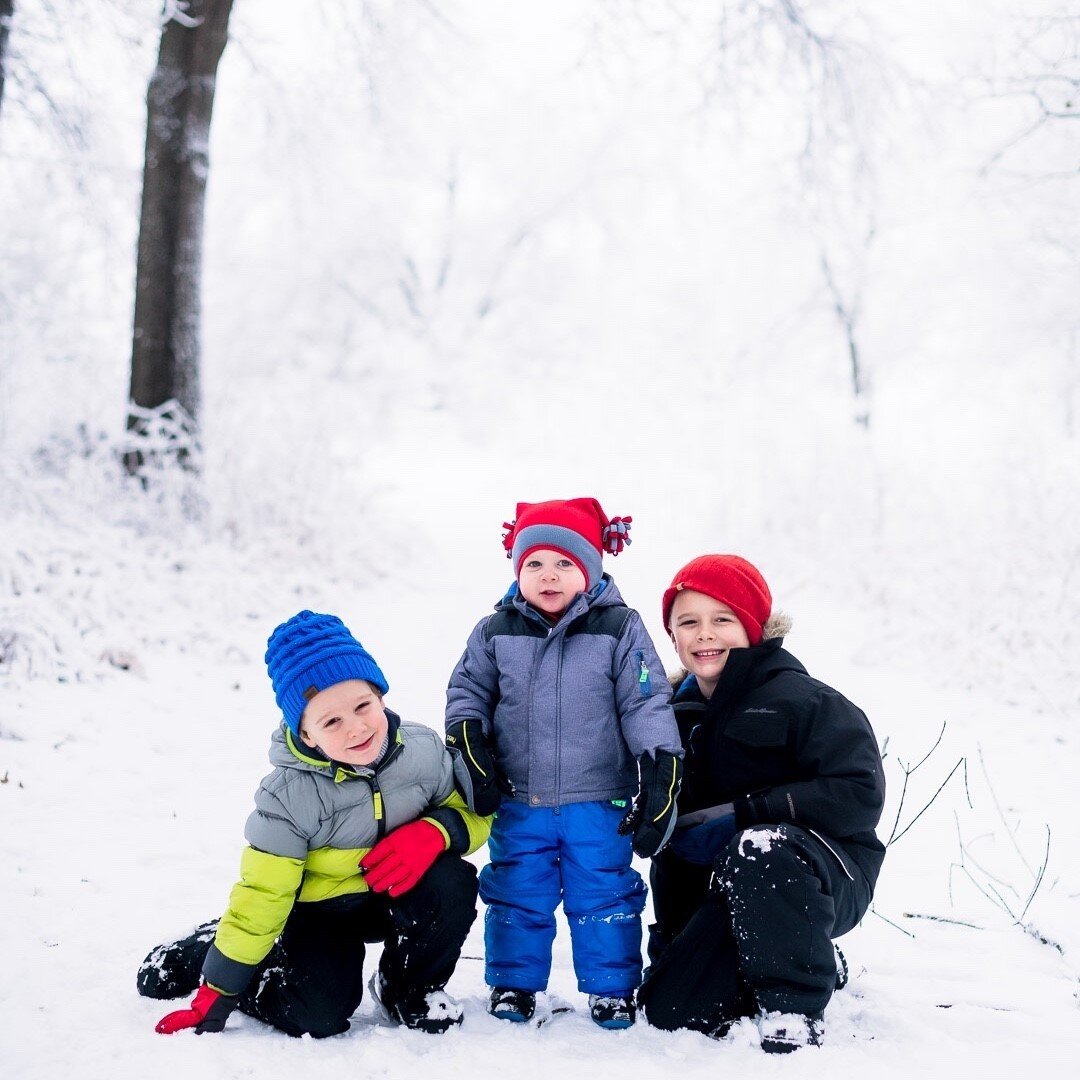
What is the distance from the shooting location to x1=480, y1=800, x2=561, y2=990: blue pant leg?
2.47m

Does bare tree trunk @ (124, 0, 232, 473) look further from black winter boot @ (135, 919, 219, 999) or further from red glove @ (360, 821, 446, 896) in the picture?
red glove @ (360, 821, 446, 896)

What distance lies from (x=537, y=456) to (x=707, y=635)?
17196mm

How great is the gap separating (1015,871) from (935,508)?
597 cm

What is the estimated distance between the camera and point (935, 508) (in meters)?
8.60

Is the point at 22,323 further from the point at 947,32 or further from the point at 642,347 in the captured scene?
the point at 642,347

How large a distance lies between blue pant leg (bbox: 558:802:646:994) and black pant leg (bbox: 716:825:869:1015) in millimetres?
344

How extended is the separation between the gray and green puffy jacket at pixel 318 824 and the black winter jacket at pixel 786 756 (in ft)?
2.29

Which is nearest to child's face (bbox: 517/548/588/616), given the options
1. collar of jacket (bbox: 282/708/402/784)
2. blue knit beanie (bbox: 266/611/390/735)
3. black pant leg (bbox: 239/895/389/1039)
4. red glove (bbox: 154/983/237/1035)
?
blue knit beanie (bbox: 266/611/390/735)

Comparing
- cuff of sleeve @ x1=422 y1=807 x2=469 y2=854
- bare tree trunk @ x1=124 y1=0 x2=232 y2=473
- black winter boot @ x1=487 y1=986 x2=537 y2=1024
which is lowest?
black winter boot @ x1=487 y1=986 x2=537 y2=1024

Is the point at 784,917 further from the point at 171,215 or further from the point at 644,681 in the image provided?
the point at 171,215

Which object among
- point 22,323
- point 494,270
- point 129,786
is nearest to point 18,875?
point 129,786

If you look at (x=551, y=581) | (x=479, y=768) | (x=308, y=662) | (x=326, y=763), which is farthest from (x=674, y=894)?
(x=308, y=662)

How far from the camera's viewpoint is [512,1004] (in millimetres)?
2387

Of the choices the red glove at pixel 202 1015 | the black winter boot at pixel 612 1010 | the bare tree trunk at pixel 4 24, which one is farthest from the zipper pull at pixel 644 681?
the bare tree trunk at pixel 4 24
